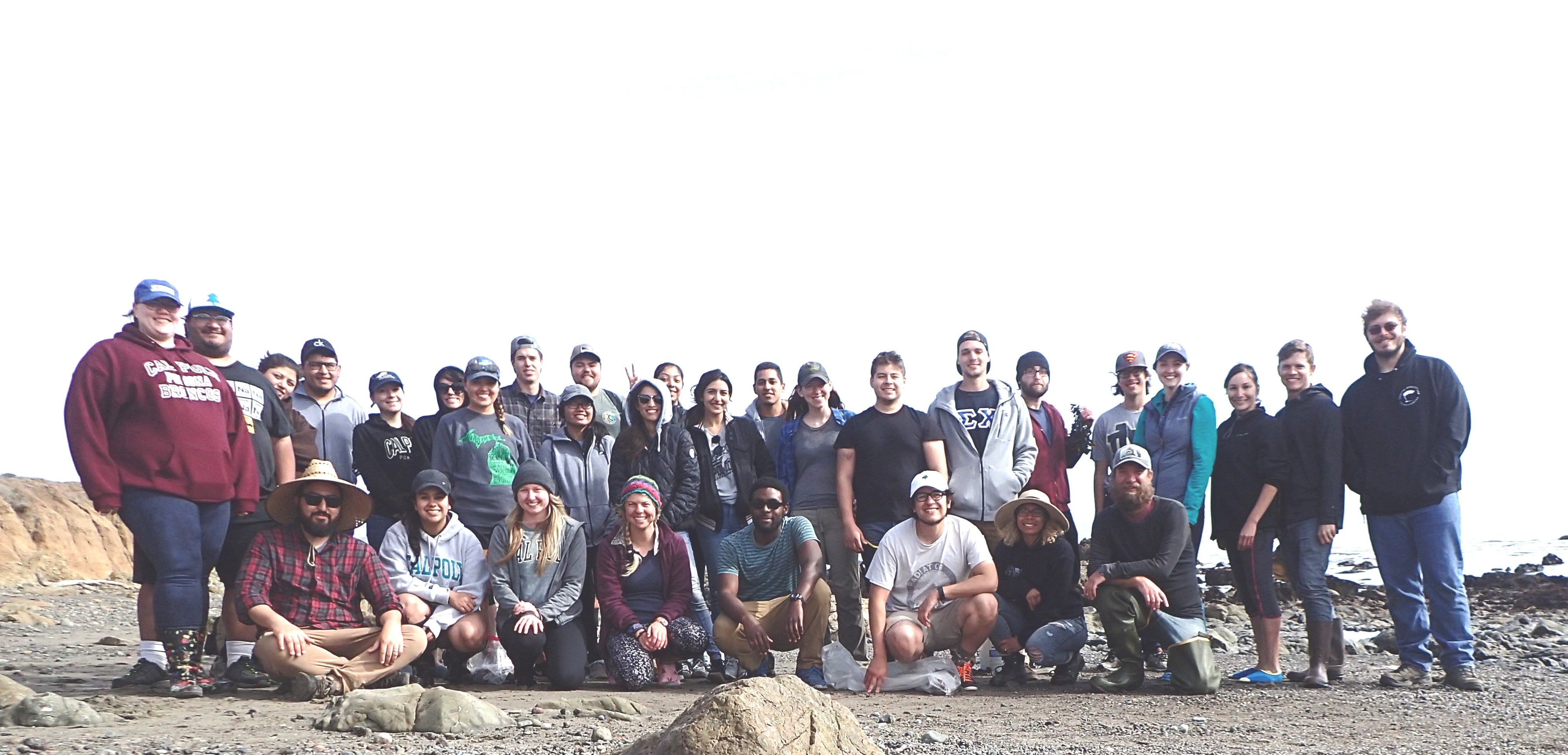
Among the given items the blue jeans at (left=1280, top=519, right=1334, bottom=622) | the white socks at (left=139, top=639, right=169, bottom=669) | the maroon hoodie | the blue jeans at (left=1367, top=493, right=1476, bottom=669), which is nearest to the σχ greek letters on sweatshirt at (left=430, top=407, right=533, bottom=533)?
the maroon hoodie

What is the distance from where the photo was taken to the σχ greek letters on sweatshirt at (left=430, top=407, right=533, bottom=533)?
8.04m

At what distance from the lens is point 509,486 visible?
8.07 metres

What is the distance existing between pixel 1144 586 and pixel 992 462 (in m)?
1.29

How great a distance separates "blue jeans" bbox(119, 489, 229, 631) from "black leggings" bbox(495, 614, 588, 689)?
1695mm

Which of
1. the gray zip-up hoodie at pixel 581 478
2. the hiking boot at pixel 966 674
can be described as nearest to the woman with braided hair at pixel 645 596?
the gray zip-up hoodie at pixel 581 478

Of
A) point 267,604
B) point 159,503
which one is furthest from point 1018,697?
point 159,503

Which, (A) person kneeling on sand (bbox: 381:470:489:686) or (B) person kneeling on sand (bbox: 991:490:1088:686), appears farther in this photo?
(B) person kneeling on sand (bbox: 991:490:1088:686)

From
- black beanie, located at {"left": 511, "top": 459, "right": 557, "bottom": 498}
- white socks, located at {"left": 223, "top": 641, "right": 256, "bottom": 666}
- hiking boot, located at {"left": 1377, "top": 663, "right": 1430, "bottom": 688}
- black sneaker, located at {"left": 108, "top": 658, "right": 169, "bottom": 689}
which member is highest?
black beanie, located at {"left": 511, "top": 459, "right": 557, "bottom": 498}

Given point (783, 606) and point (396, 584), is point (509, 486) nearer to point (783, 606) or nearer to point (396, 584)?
point (396, 584)

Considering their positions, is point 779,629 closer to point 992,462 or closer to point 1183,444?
point 992,462

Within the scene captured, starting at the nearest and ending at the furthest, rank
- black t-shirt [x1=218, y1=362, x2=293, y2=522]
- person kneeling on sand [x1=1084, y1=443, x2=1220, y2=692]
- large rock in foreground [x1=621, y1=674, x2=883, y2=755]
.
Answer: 1. large rock in foreground [x1=621, y1=674, x2=883, y2=755]
2. black t-shirt [x1=218, y1=362, x2=293, y2=522]
3. person kneeling on sand [x1=1084, y1=443, x2=1220, y2=692]

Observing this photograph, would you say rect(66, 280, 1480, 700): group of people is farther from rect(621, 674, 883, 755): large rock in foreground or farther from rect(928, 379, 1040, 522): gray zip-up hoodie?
rect(621, 674, 883, 755): large rock in foreground

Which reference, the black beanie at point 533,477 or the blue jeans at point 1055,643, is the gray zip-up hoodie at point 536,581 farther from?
the blue jeans at point 1055,643

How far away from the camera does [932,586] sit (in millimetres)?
7680
